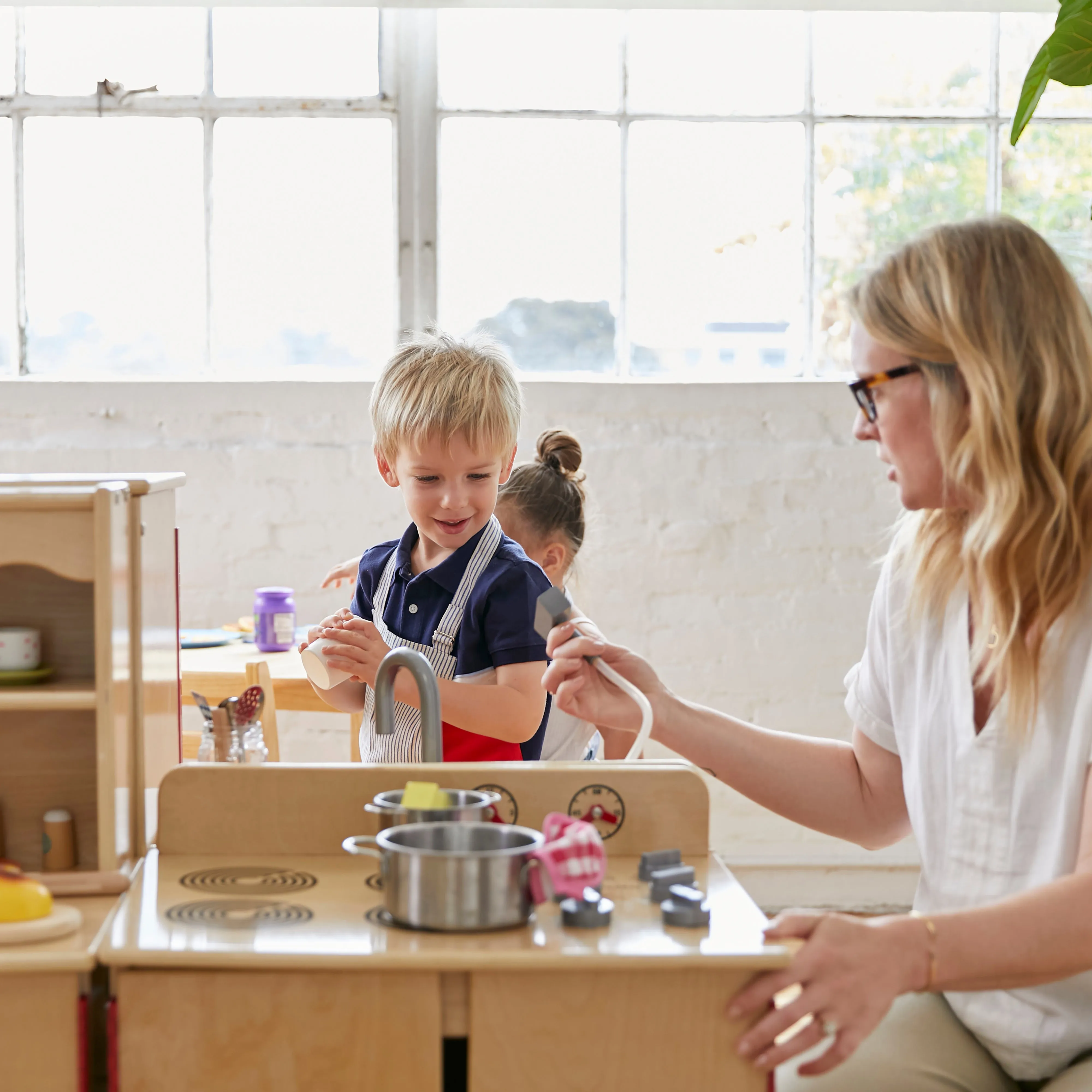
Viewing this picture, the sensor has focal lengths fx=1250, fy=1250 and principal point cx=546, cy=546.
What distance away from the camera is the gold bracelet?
3.12 ft

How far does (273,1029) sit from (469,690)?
0.71 m

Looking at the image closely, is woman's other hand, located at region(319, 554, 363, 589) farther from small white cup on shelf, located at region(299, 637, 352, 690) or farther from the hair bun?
small white cup on shelf, located at region(299, 637, 352, 690)

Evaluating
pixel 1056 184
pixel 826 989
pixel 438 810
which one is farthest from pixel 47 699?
pixel 1056 184

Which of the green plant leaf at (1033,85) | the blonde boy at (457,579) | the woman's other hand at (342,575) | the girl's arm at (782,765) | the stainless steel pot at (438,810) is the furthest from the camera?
the woman's other hand at (342,575)

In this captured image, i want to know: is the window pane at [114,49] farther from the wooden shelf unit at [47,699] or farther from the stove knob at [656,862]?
the stove knob at [656,862]

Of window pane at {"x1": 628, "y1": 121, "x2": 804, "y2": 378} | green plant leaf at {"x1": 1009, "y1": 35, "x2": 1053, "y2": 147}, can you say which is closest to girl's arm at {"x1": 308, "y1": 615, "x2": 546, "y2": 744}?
green plant leaf at {"x1": 1009, "y1": 35, "x2": 1053, "y2": 147}

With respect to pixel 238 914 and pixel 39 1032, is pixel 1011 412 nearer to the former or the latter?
pixel 238 914

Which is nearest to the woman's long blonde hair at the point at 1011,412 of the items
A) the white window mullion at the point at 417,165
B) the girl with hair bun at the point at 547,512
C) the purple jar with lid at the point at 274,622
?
the girl with hair bun at the point at 547,512

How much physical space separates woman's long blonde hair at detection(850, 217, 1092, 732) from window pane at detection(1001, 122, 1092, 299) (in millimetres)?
1970

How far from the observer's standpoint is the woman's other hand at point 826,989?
0.89 metres

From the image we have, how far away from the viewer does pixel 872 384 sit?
3.96ft

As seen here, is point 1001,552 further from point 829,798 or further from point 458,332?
point 458,332

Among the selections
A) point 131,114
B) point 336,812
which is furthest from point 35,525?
point 131,114

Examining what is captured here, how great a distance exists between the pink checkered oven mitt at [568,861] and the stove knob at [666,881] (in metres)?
0.05
